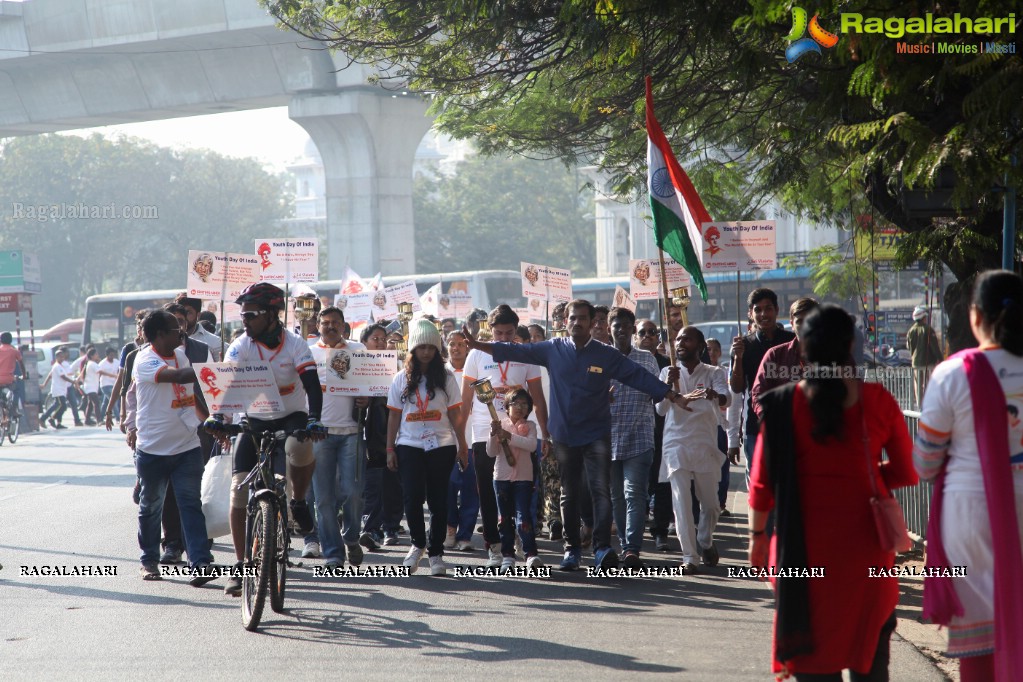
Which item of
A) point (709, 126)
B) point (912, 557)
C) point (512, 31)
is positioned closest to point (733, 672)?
point (912, 557)

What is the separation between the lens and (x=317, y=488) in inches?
352

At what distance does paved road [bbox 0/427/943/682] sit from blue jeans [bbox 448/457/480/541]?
65 cm

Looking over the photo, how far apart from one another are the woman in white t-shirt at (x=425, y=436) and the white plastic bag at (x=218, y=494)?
1.26 meters

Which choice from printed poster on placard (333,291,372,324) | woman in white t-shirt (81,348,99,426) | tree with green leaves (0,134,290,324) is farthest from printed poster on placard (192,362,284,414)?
tree with green leaves (0,134,290,324)

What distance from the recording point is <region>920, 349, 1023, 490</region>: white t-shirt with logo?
4.36 metres

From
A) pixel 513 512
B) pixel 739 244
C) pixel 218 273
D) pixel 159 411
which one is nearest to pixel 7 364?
pixel 218 273

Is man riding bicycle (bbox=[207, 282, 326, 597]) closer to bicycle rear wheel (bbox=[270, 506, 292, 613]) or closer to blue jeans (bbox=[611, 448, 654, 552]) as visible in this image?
bicycle rear wheel (bbox=[270, 506, 292, 613])

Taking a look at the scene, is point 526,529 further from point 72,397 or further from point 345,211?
point 345,211

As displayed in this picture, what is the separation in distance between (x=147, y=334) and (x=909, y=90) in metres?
5.04

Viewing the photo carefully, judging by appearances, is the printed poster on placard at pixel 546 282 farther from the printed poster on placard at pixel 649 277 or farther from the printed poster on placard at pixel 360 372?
the printed poster on placard at pixel 360 372

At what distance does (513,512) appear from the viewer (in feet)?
29.5

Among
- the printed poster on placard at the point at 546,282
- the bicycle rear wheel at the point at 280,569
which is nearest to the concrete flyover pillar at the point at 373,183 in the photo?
the printed poster on placard at the point at 546,282

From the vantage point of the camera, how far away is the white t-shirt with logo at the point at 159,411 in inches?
334

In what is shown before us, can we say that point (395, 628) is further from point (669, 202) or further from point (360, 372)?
point (669, 202)
